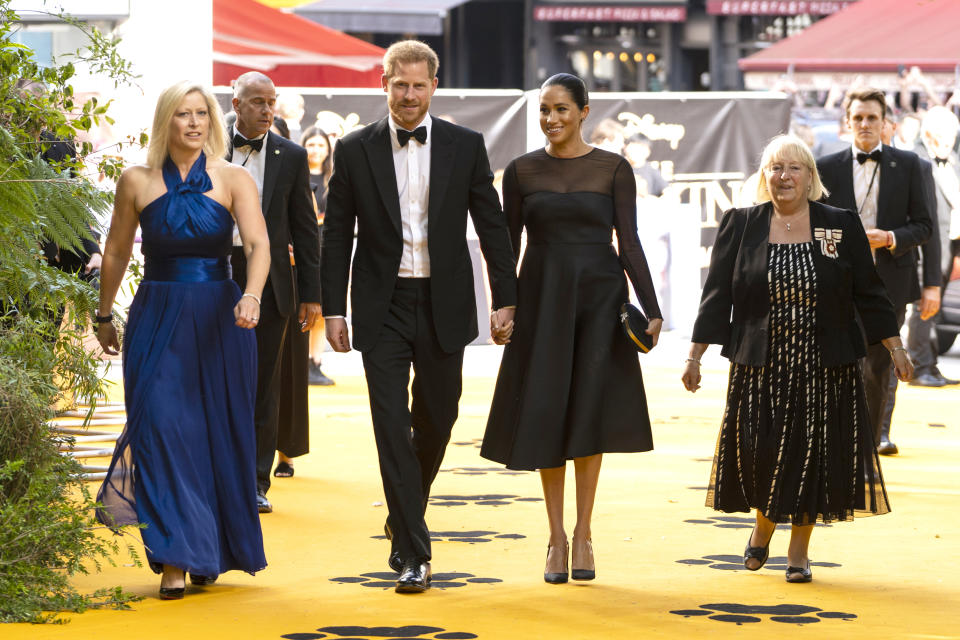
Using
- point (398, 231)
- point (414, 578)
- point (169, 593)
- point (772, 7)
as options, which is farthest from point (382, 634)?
point (772, 7)

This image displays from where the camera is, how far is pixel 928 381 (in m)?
13.9

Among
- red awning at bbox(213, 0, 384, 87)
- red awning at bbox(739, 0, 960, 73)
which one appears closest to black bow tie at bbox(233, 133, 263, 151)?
red awning at bbox(213, 0, 384, 87)

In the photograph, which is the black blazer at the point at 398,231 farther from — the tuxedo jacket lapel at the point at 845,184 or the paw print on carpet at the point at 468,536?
the tuxedo jacket lapel at the point at 845,184

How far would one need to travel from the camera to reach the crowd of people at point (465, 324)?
20.6 feet

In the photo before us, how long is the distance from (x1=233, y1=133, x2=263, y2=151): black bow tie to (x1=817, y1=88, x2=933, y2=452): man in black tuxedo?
2.89 metres

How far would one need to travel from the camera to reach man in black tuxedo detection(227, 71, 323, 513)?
806 centimetres

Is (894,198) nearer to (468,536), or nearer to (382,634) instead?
(468,536)

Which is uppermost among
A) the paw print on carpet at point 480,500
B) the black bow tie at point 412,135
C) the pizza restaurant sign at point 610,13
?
the pizza restaurant sign at point 610,13

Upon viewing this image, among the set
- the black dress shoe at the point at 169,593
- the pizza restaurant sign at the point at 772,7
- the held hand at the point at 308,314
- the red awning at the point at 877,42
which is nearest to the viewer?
the black dress shoe at the point at 169,593

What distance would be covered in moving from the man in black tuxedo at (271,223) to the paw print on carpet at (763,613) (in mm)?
2729

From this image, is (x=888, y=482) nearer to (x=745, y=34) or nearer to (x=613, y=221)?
(x=613, y=221)

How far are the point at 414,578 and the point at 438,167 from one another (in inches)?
60.9

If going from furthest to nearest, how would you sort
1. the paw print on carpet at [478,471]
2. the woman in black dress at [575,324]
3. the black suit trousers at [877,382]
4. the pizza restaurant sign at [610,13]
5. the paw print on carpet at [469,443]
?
the pizza restaurant sign at [610,13], the paw print on carpet at [469,443], the paw print on carpet at [478,471], the black suit trousers at [877,382], the woman in black dress at [575,324]

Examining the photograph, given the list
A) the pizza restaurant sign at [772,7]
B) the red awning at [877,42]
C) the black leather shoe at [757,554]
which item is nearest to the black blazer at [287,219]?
the black leather shoe at [757,554]
